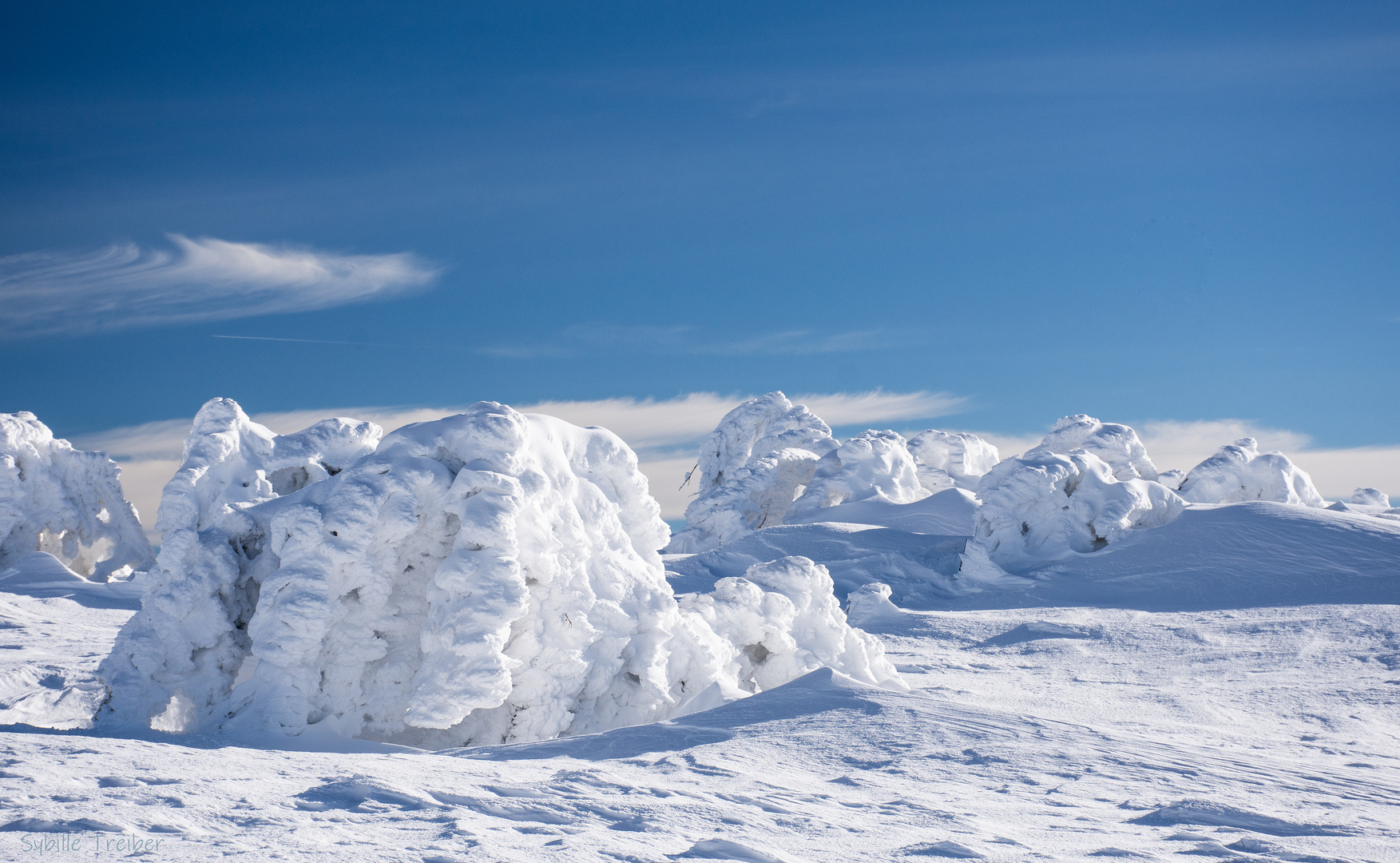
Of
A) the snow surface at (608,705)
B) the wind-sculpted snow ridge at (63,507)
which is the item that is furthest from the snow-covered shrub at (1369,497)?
the wind-sculpted snow ridge at (63,507)

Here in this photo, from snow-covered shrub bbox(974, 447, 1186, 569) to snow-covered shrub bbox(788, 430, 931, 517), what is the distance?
25.8ft

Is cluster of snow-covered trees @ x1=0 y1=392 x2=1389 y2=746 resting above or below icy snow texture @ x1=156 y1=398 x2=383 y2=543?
below

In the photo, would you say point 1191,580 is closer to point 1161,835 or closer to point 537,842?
point 1161,835

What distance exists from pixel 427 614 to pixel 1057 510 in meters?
15.2

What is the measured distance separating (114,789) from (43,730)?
10.2ft

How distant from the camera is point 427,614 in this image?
862cm

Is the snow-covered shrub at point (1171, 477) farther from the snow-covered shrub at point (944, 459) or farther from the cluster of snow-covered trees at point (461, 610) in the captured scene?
the cluster of snow-covered trees at point (461, 610)

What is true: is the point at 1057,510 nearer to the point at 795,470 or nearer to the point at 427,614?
the point at 795,470

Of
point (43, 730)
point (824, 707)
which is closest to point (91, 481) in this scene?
point (43, 730)

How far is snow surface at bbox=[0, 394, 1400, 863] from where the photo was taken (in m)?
5.01

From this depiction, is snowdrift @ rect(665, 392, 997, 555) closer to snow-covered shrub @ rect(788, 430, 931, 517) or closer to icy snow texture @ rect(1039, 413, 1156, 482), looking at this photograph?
snow-covered shrub @ rect(788, 430, 931, 517)

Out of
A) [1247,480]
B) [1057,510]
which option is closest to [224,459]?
[1057,510]

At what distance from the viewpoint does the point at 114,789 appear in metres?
5.05

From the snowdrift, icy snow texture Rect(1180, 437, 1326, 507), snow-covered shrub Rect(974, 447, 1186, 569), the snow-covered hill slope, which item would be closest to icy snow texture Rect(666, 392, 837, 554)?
the snowdrift
